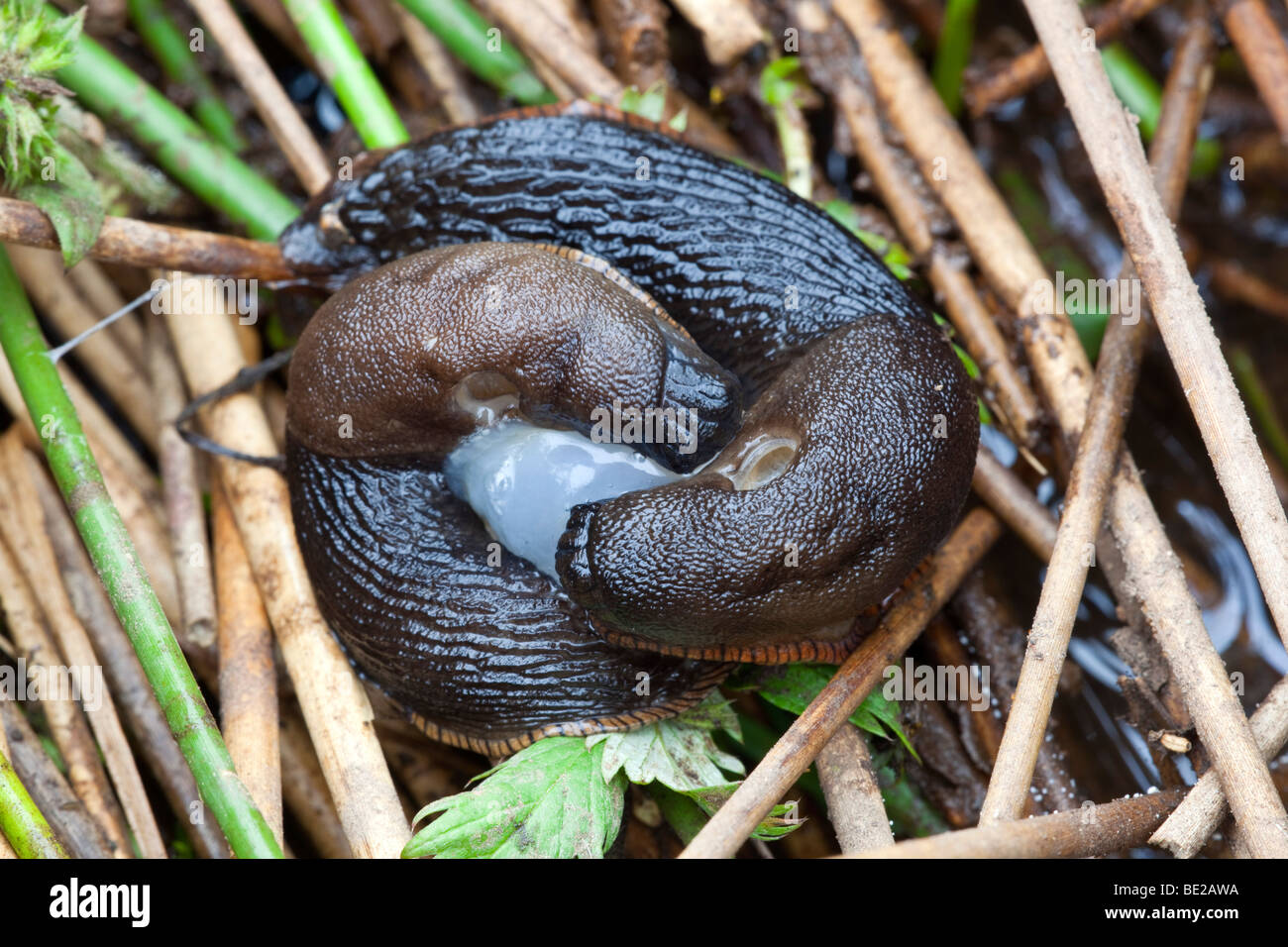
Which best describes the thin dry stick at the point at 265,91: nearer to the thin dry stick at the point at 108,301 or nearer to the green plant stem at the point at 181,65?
the green plant stem at the point at 181,65

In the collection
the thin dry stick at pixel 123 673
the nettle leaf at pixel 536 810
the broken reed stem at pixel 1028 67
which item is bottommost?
the nettle leaf at pixel 536 810

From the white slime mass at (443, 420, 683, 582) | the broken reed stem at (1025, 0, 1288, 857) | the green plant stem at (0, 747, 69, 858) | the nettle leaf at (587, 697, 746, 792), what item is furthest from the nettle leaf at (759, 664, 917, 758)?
the green plant stem at (0, 747, 69, 858)

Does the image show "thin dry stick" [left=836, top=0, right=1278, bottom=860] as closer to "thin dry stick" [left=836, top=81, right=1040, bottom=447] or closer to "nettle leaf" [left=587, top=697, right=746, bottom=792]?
"thin dry stick" [left=836, top=81, right=1040, bottom=447]

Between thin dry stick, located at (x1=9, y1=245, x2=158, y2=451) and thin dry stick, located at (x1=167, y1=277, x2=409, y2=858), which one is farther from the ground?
thin dry stick, located at (x1=9, y1=245, x2=158, y2=451)

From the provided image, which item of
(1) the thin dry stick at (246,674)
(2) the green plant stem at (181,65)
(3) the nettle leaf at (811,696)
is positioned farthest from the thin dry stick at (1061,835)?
(2) the green plant stem at (181,65)

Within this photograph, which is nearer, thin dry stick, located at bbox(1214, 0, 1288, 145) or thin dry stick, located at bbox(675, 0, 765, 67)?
thin dry stick, located at bbox(1214, 0, 1288, 145)

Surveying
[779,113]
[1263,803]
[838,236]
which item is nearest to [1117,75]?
[779,113]

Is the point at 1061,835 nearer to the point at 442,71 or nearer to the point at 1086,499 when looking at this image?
Result: the point at 1086,499

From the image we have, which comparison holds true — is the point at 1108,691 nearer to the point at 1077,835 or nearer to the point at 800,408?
the point at 1077,835
